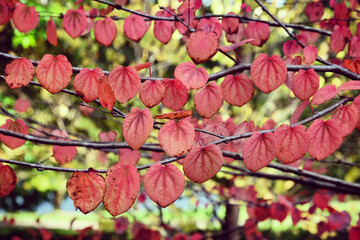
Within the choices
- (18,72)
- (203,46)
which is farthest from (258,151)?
(18,72)

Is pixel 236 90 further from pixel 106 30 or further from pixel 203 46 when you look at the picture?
pixel 106 30

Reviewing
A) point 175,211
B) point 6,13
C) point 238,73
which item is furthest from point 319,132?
point 175,211

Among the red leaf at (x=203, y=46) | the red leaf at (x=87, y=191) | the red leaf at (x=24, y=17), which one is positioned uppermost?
the red leaf at (x=24, y=17)

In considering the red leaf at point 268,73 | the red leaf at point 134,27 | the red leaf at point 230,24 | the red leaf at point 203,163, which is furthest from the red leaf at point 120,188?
the red leaf at point 230,24

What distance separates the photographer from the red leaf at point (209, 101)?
3.23 ft

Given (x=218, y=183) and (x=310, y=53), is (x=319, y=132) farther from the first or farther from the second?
(x=218, y=183)

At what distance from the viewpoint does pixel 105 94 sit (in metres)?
0.88

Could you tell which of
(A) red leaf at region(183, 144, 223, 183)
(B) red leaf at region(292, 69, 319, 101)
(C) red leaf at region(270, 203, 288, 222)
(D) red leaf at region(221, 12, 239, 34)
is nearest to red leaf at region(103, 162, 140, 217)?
(A) red leaf at region(183, 144, 223, 183)

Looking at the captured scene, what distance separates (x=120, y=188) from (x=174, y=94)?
0.35m

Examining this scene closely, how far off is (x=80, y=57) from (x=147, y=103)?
13.4 feet

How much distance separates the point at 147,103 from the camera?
93 centimetres

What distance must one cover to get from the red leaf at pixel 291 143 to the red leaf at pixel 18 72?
2.56 feet

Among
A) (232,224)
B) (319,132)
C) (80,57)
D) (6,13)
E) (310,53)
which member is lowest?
(232,224)

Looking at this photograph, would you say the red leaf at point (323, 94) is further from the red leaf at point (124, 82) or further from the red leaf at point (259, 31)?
the red leaf at point (259, 31)
